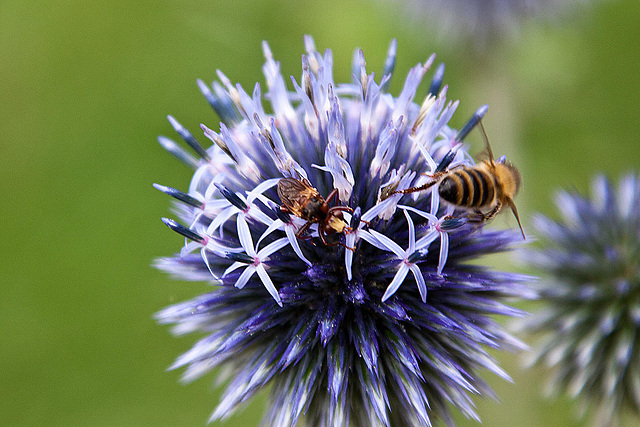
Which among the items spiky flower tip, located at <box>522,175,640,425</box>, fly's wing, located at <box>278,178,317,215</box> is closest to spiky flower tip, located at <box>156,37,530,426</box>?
fly's wing, located at <box>278,178,317,215</box>

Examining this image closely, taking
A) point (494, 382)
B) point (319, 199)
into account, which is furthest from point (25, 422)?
point (319, 199)

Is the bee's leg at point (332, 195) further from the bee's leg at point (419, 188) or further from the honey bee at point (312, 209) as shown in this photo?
the bee's leg at point (419, 188)

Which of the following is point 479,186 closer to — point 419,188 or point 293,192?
point 419,188

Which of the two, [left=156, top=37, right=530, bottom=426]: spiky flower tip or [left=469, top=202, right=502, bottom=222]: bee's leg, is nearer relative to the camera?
[left=156, top=37, right=530, bottom=426]: spiky flower tip

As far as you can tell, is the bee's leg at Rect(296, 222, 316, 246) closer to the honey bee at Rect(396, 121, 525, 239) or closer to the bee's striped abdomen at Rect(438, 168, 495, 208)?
the honey bee at Rect(396, 121, 525, 239)

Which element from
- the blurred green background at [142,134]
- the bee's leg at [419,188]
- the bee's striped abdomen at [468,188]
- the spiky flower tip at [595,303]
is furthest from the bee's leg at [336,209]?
the blurred green background at [142,134]

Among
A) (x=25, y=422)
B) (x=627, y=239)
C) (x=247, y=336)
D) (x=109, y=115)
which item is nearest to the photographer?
(x=247, y=336)

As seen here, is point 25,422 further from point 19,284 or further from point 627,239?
point 627,239
